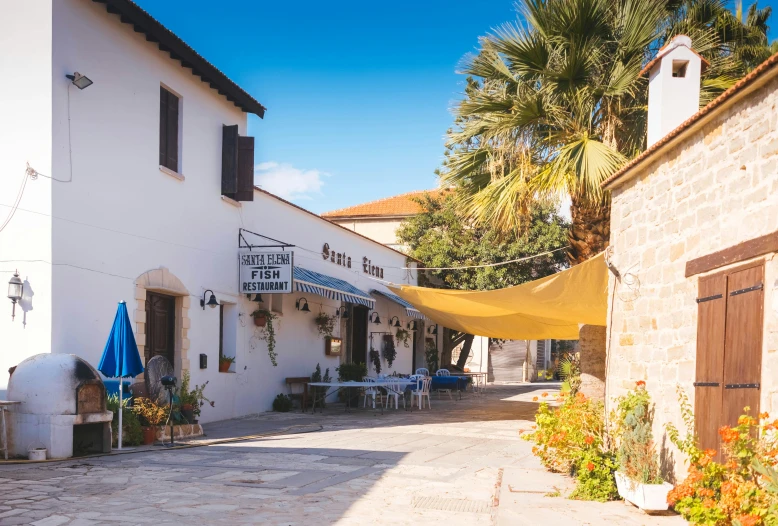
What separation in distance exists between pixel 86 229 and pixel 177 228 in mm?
2025

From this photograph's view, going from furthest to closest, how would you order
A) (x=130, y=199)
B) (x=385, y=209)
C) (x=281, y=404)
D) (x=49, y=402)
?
(x=385, y=209) < (x=281, y=404) < (x=130, y=199) < (x=49, y=402)

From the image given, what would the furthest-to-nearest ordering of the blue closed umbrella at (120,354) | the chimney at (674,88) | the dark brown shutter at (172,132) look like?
the dark brown shutter at (172,132), the blue closed umbrella at (120,354), the chimney at (674,88)

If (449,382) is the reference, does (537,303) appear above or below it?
above

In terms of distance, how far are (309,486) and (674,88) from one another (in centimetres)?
525

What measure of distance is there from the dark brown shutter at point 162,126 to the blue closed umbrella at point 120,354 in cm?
300

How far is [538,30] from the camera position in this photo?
32.1 ft

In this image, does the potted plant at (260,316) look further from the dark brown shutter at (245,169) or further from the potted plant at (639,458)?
the potted plant at (639,458)

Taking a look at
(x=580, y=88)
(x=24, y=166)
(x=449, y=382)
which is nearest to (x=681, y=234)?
(x=580, y=88)


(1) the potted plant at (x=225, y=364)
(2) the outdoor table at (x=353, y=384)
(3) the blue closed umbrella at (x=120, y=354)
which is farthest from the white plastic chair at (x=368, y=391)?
(3) the blue closed umbrella at (x=120, y=354)

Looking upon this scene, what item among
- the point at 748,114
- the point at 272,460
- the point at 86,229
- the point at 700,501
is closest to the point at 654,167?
the point at 748,114

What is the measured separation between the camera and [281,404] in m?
13.8

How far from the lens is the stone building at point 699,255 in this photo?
4645 mm

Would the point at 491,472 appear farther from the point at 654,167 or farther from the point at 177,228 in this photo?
the point at 177,228

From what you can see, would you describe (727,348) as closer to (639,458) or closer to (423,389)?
(639,458)
